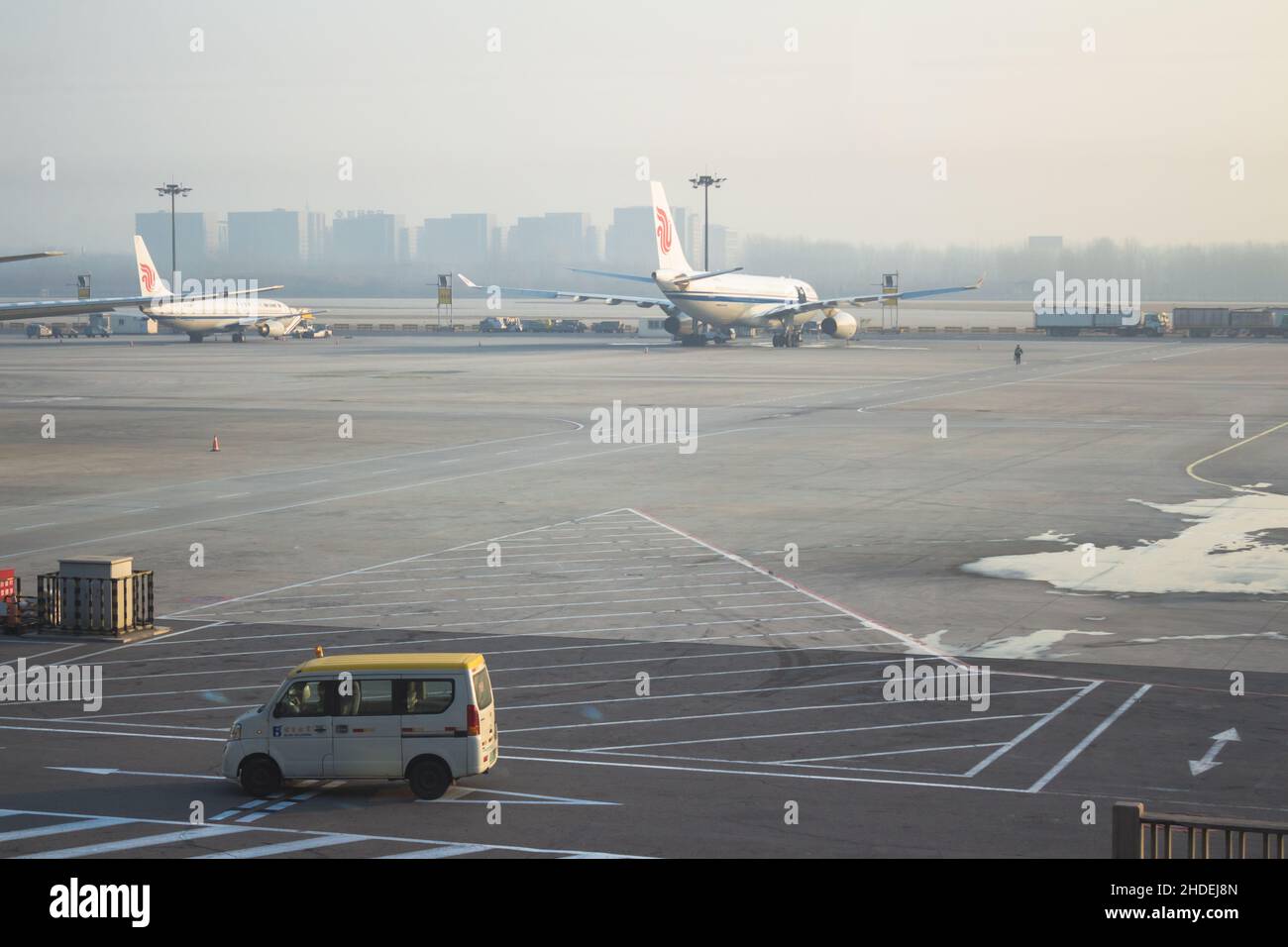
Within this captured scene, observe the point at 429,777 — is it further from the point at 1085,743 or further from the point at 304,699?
the point at 1085,743

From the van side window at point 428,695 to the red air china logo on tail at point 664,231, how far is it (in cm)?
11773

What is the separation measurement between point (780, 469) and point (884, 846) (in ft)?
119

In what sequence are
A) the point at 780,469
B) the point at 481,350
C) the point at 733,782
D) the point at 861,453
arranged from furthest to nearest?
the point at 481,350 < the point at 861,453 < the point at 780,469 < the point at 733,782

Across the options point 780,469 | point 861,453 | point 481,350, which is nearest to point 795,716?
point 780,469

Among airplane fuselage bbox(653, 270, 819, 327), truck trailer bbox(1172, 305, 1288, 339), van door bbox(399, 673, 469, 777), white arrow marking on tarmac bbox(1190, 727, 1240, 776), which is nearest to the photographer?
van door bbox(399, 673, 469, 777)

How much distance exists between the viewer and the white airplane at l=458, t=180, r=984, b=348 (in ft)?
440

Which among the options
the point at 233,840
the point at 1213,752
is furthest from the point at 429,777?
the point at 1213,752

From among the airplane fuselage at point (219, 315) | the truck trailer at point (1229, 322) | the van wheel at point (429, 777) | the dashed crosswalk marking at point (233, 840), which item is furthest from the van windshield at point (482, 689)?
the truck trailer at point (1229, 322)

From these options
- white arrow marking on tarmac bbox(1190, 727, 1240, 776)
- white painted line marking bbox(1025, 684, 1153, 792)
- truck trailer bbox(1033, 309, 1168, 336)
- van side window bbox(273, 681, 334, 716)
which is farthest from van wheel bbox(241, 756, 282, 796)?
truck trailer bbox(1033, 309, 1168, 336)

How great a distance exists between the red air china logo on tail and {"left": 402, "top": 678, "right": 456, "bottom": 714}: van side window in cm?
11773

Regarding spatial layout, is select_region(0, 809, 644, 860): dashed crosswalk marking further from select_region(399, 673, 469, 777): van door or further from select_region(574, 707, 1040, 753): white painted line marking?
select_region(574, 707, 1040, 753): white painted line marking
